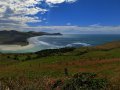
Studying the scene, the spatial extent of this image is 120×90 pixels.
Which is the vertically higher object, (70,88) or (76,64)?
(70,88)

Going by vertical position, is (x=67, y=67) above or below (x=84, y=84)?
below

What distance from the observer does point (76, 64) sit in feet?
131

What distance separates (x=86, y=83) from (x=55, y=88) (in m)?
1.51

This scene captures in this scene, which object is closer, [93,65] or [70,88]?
[70,88]

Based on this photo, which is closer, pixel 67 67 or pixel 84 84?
pixel 84 84

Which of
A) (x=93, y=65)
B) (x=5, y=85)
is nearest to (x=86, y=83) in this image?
(x=5, y=85)

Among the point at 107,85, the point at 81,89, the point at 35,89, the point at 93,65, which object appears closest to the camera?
the point at 35,89

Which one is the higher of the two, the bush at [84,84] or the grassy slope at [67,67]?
the bush at [84,84]

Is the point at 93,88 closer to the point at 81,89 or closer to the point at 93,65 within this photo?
the point at 81,89

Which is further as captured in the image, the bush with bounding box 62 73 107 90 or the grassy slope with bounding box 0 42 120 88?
the grassy slope with bounding box 0 42 120 88

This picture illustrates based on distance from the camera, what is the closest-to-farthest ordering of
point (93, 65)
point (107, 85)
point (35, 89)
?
point (35, 89) < point (107, 85) < point (93, 65)

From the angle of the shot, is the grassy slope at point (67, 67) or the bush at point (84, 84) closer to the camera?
the bush at point (84, 84)

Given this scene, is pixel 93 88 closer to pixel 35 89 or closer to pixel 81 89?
pixel 81 89

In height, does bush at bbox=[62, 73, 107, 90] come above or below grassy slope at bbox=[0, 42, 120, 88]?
above
